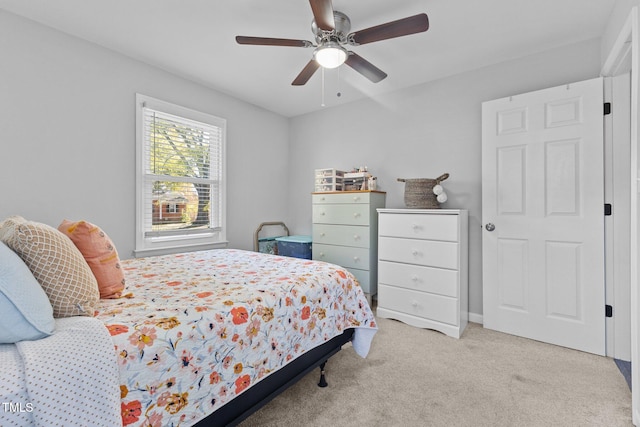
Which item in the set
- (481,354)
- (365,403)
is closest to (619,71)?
(481,354)

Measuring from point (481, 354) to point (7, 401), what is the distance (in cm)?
264

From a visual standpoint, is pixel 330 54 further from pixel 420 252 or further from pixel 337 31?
pixel 420 252

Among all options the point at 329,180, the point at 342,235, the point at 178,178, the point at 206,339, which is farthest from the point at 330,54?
the point at 178,178

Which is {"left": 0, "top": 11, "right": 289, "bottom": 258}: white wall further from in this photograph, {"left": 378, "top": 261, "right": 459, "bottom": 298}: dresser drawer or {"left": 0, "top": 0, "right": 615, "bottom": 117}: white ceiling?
Answer: {"left": 378, "top": 261, "right": 459, "bottom": 298}: dresser drawer

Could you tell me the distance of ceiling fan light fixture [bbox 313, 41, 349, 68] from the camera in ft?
6.46

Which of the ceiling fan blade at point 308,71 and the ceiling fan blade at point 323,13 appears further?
the ceiling fan blade at point 308,71

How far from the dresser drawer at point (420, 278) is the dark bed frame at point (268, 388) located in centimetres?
121

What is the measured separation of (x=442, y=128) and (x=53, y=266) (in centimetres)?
330

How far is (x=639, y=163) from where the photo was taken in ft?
5.01

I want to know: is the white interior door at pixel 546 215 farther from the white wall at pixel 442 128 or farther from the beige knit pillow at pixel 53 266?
the beige knit pillow at pixel 53 266

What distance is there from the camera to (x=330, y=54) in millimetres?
2010

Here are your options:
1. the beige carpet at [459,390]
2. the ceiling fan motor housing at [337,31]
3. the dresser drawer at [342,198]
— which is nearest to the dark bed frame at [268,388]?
the beige carpet at [459,390]

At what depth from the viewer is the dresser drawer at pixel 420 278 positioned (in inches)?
103

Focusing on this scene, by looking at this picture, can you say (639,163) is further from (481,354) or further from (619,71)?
(481,354)
